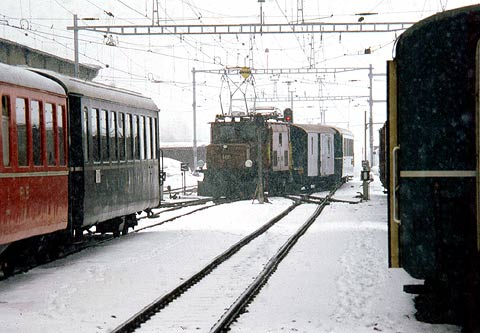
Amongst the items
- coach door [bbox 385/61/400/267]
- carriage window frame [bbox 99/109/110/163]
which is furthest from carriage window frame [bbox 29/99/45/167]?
coach door [bbox 385/61/400/267]

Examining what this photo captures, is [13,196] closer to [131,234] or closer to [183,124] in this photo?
[131,234]

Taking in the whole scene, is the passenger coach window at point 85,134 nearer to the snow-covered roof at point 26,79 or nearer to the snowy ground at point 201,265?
the snow-covered roof at point 26,79

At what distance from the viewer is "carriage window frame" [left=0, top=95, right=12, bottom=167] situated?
10.6 metres

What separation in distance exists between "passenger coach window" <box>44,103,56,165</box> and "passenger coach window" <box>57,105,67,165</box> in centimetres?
28

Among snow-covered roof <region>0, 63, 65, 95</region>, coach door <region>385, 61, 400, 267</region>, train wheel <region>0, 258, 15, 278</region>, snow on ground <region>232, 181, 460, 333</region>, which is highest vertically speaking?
snow-covered roof <region>0, 63, 65, 95</region>

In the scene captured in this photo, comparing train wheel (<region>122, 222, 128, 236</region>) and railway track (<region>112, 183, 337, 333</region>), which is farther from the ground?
train wheel (<region>122, 222, 128, 236</region>)

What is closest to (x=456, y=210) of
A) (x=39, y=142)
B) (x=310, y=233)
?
(x=39, y=142)

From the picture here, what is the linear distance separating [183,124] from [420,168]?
12059 cm

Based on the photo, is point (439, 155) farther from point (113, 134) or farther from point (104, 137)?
point (113, 134)

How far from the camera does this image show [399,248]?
7781 millimetres

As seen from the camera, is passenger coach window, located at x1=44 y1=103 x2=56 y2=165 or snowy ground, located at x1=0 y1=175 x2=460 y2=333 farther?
passenger coach window, located at x1=44 y1=103 x2=56 y2=165

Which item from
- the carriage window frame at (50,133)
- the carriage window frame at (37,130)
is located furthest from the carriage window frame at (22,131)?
the carriage window frame at (50,133)

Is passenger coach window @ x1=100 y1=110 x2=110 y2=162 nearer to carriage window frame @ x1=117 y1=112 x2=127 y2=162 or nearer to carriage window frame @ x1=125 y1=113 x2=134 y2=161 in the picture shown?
carriage window frame @ x1=117 y1=112 x2=127 y2=162

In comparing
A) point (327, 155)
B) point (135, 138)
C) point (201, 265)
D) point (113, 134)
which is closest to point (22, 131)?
point (201, 265)
